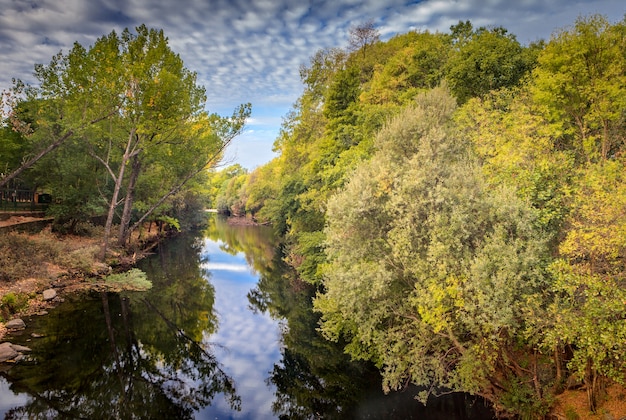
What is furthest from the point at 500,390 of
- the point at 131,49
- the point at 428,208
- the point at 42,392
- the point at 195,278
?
the point at 131,49

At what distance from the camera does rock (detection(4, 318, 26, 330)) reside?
659 inches

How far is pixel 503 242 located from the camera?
11344mm

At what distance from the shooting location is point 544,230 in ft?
42.5

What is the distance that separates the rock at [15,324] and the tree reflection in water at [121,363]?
0.77 metres

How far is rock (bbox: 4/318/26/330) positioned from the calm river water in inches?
17.2

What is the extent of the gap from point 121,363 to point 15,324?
5907 mm

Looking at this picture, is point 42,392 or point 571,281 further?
point 42,392

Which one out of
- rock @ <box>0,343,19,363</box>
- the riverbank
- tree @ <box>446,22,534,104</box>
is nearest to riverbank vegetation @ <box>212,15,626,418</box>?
tree @ <box>446,22,534,104</box>

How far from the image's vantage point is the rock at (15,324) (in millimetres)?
16734

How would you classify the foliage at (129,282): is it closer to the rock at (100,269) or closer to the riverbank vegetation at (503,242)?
the rock at (100,269)

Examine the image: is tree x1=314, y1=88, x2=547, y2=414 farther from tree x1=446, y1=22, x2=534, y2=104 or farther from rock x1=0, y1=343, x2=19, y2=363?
rock x1=0, y1=343, x2=19, y2=363

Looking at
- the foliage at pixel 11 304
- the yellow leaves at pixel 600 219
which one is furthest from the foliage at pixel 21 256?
the yellow leaves at pixel 600 219

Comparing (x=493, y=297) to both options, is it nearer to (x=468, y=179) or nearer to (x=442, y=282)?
(x=442, y=282)

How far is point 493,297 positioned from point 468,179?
4.30 m
